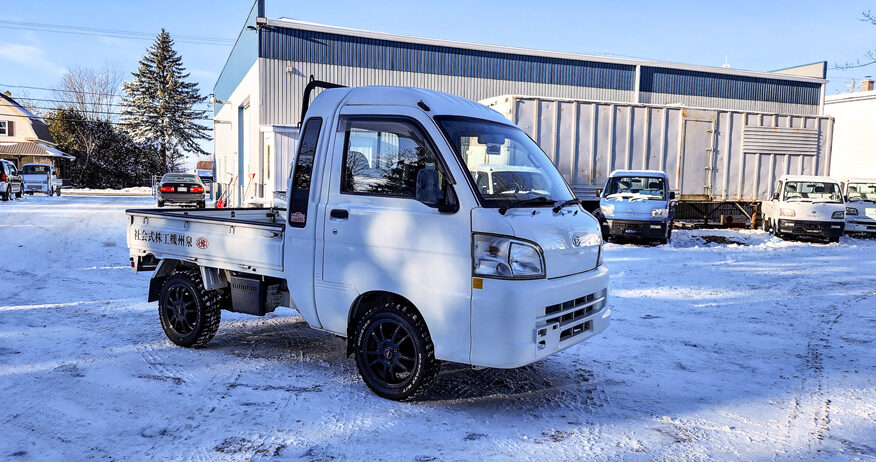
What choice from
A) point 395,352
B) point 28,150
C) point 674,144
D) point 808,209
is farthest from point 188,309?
point 28,150

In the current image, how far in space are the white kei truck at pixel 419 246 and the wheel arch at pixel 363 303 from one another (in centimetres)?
1

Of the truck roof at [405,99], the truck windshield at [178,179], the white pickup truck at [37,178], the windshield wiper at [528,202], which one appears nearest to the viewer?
the windshield wiper at [528,202]

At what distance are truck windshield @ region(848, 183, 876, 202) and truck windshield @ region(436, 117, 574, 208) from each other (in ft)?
59.1

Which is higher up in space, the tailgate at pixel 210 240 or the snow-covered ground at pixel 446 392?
the tailgate at pixel 210 240

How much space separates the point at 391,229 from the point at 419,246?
0.28 m

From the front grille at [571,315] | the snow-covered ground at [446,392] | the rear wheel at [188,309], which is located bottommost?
the snow-covered ground at [446,392]

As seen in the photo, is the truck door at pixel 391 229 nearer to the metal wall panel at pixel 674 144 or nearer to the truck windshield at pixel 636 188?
the truck windshield at pixel 636 188

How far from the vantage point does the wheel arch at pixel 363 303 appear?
463cm

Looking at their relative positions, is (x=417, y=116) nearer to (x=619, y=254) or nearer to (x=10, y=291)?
(x=10, y=291)

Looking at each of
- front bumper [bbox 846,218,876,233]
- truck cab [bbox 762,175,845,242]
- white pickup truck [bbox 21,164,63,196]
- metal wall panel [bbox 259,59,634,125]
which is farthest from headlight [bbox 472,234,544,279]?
white pickup truck [bbox 21,164,63,196]

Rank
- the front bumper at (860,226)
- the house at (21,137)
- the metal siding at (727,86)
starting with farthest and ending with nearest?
the house at (21,137)
the metal siding at (727,86)
the front bumper at (860,226)

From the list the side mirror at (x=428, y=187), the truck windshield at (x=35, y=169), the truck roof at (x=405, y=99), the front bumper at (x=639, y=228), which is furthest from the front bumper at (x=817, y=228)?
the truck windshield at (x=35, y=169)

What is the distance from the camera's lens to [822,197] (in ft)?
54.7

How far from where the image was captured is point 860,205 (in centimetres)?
1850
